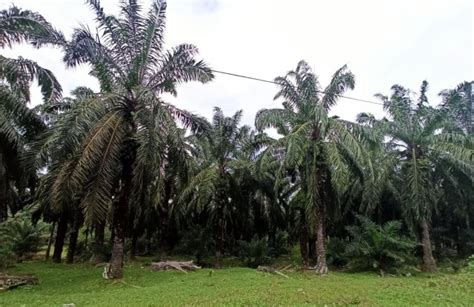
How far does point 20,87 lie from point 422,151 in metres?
16.3

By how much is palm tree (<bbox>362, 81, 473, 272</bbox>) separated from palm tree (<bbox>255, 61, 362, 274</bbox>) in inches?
121

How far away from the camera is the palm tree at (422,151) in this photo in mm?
17125

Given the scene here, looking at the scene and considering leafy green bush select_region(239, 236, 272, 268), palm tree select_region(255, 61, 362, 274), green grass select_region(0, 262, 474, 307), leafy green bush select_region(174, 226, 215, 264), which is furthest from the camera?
leafy green bush select_region(174, 226, 215, 264)

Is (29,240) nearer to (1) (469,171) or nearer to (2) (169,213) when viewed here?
(2) (169,213)

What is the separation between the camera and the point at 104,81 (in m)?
13.3

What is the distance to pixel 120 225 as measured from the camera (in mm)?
13367

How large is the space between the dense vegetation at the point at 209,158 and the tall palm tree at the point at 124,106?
0.05 meters

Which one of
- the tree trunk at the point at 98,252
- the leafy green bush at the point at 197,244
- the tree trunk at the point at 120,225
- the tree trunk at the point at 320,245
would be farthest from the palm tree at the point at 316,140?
the tree trunk at the point at 98,252

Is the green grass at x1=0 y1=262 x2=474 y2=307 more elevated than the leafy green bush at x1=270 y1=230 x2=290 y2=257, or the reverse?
the leafy green bush at x1=270 y1=230 x2=290 y2=257

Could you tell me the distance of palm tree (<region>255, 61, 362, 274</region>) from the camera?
1519 centimetres

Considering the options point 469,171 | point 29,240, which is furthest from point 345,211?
point 29,240

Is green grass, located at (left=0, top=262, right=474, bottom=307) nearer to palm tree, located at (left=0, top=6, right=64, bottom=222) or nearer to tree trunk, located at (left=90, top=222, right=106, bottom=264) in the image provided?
palm tree, located at (left=0, top=6, right=64, bottom=222)

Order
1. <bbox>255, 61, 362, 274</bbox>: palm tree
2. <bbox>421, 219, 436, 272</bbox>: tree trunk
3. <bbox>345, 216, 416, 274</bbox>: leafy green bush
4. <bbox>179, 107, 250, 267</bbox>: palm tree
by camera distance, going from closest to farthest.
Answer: <bbox>255, 61, 362, 274</bbox>: palm tree
<bbox>345, 216, 416, 274</bbox>: leafy green bush
<bbox>421, 219, 436, 272</bbox>: tree trunk
<bbox>179, 107, 250, 267</bbox>: palm tree

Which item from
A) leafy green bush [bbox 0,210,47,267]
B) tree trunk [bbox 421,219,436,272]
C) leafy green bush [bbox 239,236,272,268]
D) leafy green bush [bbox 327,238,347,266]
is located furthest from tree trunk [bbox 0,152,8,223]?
tree trunk [bbox 421,219,436,272]
